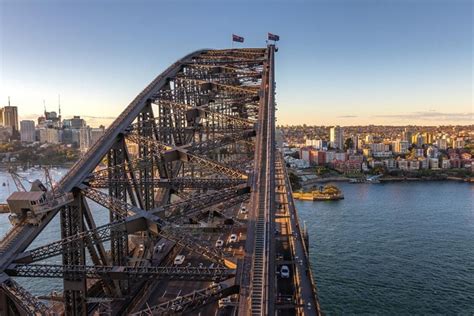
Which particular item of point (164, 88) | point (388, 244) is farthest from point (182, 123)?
point (388, 244)

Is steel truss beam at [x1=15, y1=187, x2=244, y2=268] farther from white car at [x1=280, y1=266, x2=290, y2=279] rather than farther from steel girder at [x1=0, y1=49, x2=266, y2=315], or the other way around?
white car at [x1=280, y1=266, x2=290, y2=279]

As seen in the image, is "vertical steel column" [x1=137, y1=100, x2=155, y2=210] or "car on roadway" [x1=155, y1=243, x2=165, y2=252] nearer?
"vertical steel column" [x1=137, y1=100, x2=155, y2=210]

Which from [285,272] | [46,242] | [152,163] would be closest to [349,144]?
[46,242]

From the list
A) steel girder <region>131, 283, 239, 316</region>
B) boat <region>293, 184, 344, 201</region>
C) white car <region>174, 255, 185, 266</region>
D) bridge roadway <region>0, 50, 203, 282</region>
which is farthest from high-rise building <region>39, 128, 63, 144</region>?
steel girder <region>131, 283, 239, 316</region>

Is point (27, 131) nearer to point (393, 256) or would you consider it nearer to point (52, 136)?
point (52, 136)

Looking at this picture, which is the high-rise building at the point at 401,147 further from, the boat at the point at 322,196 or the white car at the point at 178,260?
the white car at the point at 178,260

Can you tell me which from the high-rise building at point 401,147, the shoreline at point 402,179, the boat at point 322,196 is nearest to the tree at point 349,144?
the high-rise building at point 401,147
